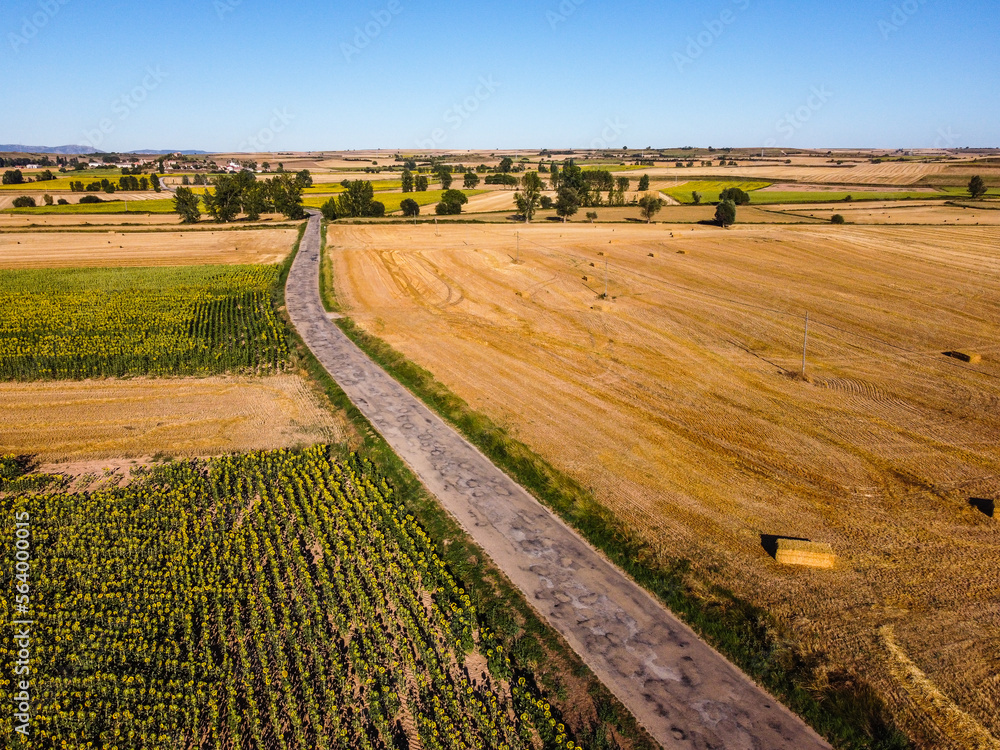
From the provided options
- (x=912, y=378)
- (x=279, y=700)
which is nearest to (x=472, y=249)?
(x=912, y=378)

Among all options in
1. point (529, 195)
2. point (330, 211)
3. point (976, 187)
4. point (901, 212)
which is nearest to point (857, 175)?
point (976, 187)

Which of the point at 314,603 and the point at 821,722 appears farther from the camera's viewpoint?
the point at 314,603

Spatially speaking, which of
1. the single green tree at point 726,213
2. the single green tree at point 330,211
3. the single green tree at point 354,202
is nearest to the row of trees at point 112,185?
the single green tree at point 330,211

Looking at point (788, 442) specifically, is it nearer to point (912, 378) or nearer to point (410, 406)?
point (912, 378)

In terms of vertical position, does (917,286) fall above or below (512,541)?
above

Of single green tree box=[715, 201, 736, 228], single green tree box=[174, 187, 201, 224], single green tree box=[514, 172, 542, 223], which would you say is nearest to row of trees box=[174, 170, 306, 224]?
single green tree box=[174, 187, 201, 224]

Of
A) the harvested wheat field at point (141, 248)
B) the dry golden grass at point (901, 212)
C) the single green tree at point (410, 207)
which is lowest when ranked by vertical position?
the harvested wheat field at point (141, 248)

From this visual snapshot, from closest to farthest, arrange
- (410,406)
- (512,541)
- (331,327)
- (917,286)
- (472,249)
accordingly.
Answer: (512,541), (410,406), (331,327), (917,286), (472,249)

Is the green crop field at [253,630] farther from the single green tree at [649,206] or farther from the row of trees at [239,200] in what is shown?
the row of trees at [239,200]
